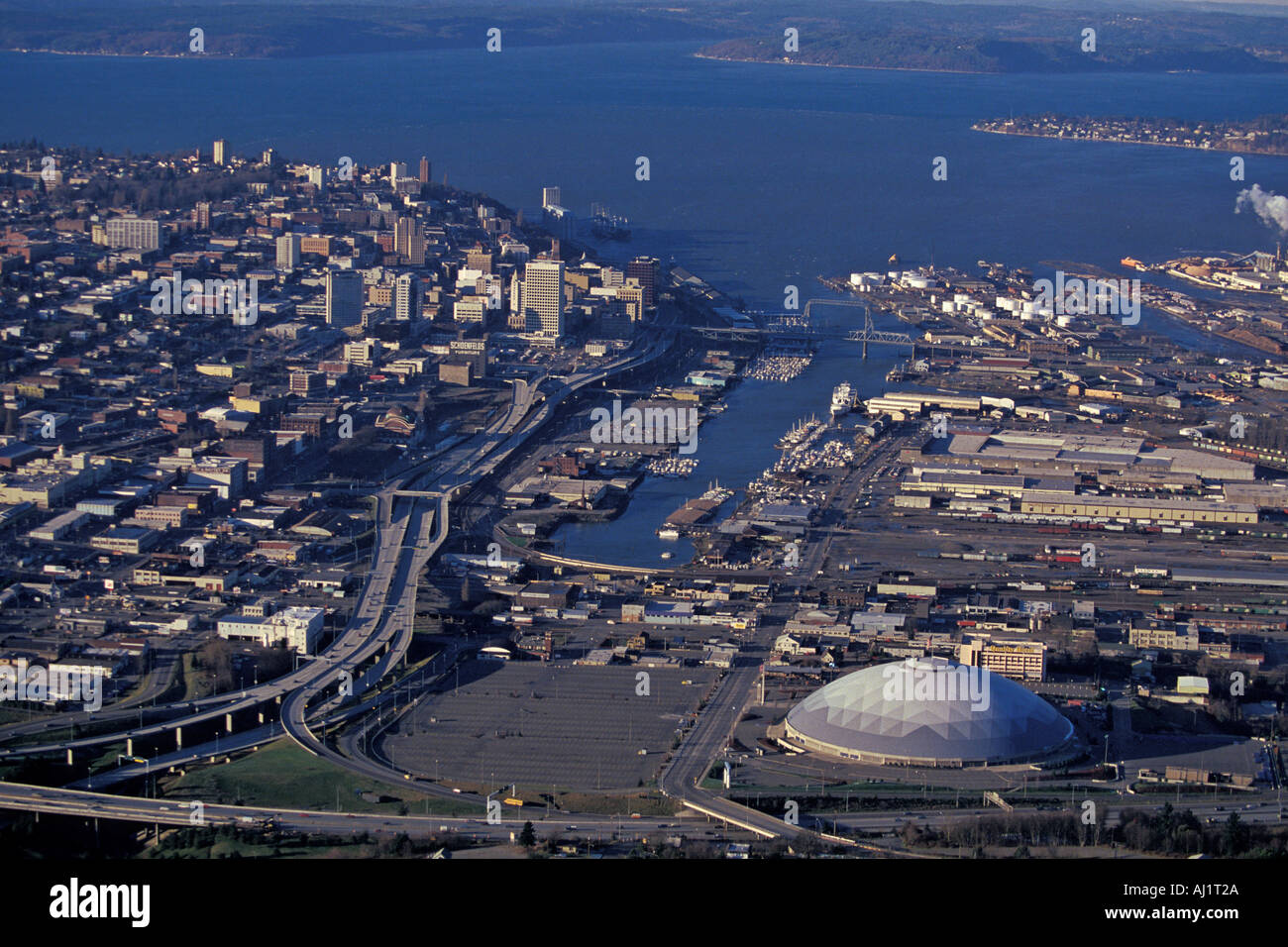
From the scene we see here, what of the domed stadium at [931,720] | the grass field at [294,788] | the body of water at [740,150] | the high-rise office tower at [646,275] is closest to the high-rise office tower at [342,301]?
the high-rise office tower at [646,275]

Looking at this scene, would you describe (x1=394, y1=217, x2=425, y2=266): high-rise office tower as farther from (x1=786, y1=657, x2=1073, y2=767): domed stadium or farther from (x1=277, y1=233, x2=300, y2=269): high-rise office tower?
(x1=786, y1=657, x2=1073, y2=767): domed stadium

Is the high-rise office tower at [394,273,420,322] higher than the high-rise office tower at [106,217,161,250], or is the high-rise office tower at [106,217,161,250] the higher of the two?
the high-rise office tower at [106,217,161,250]

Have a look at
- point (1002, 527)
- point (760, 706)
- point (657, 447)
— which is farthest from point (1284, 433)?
point (760, 706)

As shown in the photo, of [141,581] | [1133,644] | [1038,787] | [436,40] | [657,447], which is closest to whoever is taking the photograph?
[1038,787]

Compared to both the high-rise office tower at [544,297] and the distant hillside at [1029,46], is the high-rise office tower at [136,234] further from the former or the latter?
the distant hillside at [1029,46]

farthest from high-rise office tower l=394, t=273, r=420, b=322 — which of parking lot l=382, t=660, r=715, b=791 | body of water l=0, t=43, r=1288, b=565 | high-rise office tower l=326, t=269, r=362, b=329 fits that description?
parking lot l=382, t=660, r=715, b=791

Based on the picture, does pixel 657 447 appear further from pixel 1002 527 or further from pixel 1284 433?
pixel 1284 433
